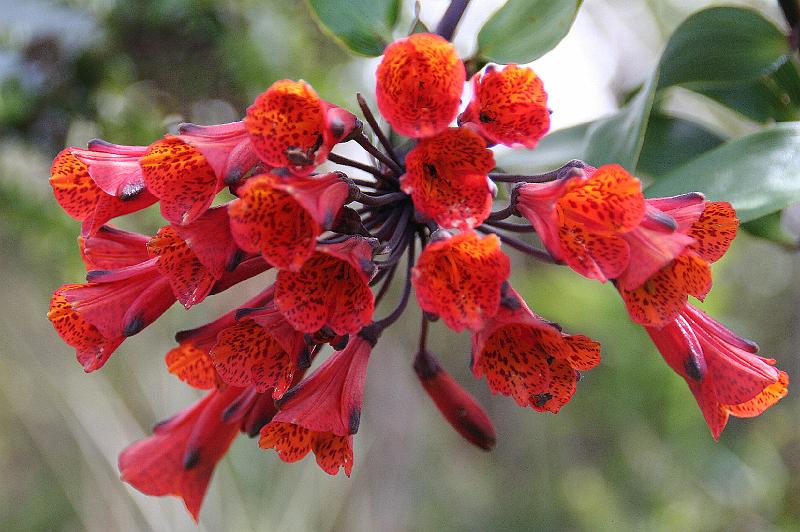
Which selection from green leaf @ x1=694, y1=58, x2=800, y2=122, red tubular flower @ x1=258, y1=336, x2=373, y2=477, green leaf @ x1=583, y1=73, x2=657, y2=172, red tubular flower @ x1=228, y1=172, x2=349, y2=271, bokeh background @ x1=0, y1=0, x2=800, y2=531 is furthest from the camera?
bokeh background @ x1=0, y1=0, x2=800, y2=531

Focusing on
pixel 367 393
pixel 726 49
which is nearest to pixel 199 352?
pixel 726 49

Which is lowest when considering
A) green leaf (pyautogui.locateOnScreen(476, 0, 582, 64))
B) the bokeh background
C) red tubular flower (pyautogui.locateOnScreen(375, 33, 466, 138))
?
the bokeh background

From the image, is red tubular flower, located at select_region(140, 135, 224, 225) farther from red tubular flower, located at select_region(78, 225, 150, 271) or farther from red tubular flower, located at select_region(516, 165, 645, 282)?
red tubular flower, located at select_region(516, 165, 645, 282)

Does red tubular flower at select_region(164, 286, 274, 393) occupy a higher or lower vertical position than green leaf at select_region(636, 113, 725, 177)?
higher

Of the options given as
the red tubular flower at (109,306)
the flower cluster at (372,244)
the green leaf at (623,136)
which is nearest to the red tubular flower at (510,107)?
the flower cluster at (372,244)

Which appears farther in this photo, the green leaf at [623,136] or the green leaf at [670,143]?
the green leaf at [670,143]

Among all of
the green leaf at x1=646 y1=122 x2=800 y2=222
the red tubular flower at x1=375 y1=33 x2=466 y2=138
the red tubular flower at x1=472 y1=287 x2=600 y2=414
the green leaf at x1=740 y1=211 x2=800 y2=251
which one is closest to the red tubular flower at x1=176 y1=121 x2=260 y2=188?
the red tubular flower at x1=375 y1=33 x2=466 y2=138

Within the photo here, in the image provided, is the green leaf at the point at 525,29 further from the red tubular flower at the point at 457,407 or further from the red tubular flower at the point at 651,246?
the red tubular flower at the point at 457,407
